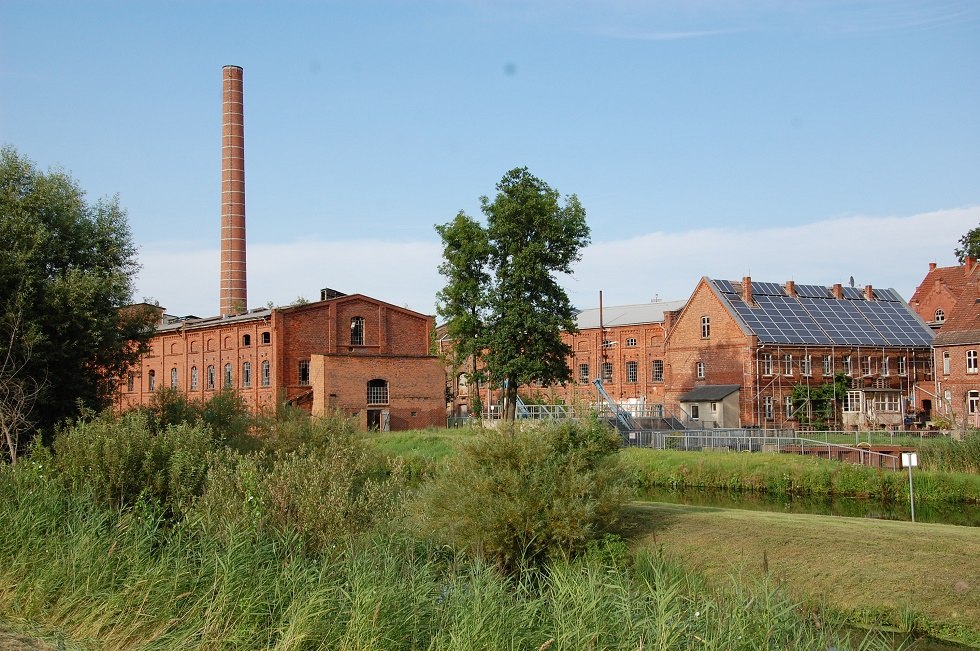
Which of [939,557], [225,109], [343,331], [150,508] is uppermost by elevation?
[225,109]

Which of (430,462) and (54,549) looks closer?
(54,549)

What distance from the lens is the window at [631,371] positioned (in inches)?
2397

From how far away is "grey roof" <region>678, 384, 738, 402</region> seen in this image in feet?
160

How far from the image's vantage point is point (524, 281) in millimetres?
40219

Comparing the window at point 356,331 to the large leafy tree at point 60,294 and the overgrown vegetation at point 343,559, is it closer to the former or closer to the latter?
the large leafy tree at point 60,294

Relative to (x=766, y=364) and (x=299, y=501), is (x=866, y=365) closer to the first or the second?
(x=766, y=364)

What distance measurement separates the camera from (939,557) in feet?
47.7

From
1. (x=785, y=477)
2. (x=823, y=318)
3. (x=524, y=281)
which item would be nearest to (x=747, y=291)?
(x=823, y=318)

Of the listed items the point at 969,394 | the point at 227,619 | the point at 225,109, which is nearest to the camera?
the point at 227,619

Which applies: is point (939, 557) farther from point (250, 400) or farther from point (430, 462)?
point (250, 400)

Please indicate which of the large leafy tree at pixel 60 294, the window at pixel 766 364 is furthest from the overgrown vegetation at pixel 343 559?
the window at pixel 766 364

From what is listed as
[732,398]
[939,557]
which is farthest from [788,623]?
[732,398]

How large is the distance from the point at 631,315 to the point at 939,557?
167 ft

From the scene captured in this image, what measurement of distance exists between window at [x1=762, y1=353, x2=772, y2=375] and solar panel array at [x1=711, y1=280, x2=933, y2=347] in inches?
33.7
